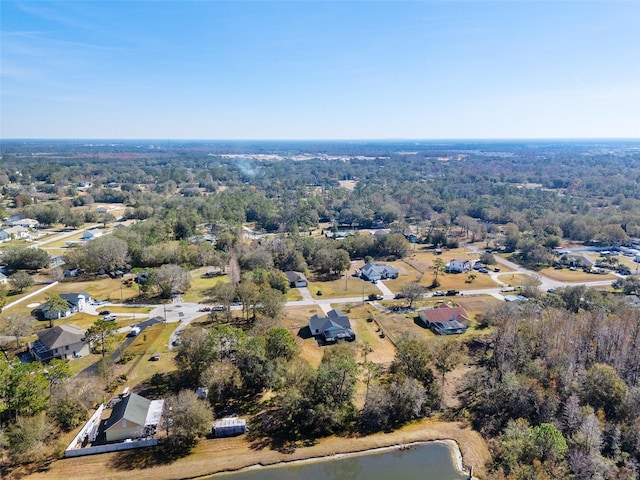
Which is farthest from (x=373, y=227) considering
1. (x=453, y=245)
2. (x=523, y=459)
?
(x=523, y=459)

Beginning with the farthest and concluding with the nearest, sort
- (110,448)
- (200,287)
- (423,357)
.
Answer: (200,287) → (423,357) → (110,448)

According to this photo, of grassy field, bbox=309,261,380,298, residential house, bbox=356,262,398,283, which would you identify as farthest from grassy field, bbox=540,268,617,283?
grassy field, bbox=309,261,380,298

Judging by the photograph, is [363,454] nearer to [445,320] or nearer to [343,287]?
[445,320]

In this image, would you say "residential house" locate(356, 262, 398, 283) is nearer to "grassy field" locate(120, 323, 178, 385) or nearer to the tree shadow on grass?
"grassy field" locate(120, 323, 178, 385)

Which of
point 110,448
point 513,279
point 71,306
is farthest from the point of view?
point 513,279

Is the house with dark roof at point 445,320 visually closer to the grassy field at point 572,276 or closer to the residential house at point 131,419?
the grassy field at point 572,276

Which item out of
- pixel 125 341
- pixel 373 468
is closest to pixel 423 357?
pixel 373 468
